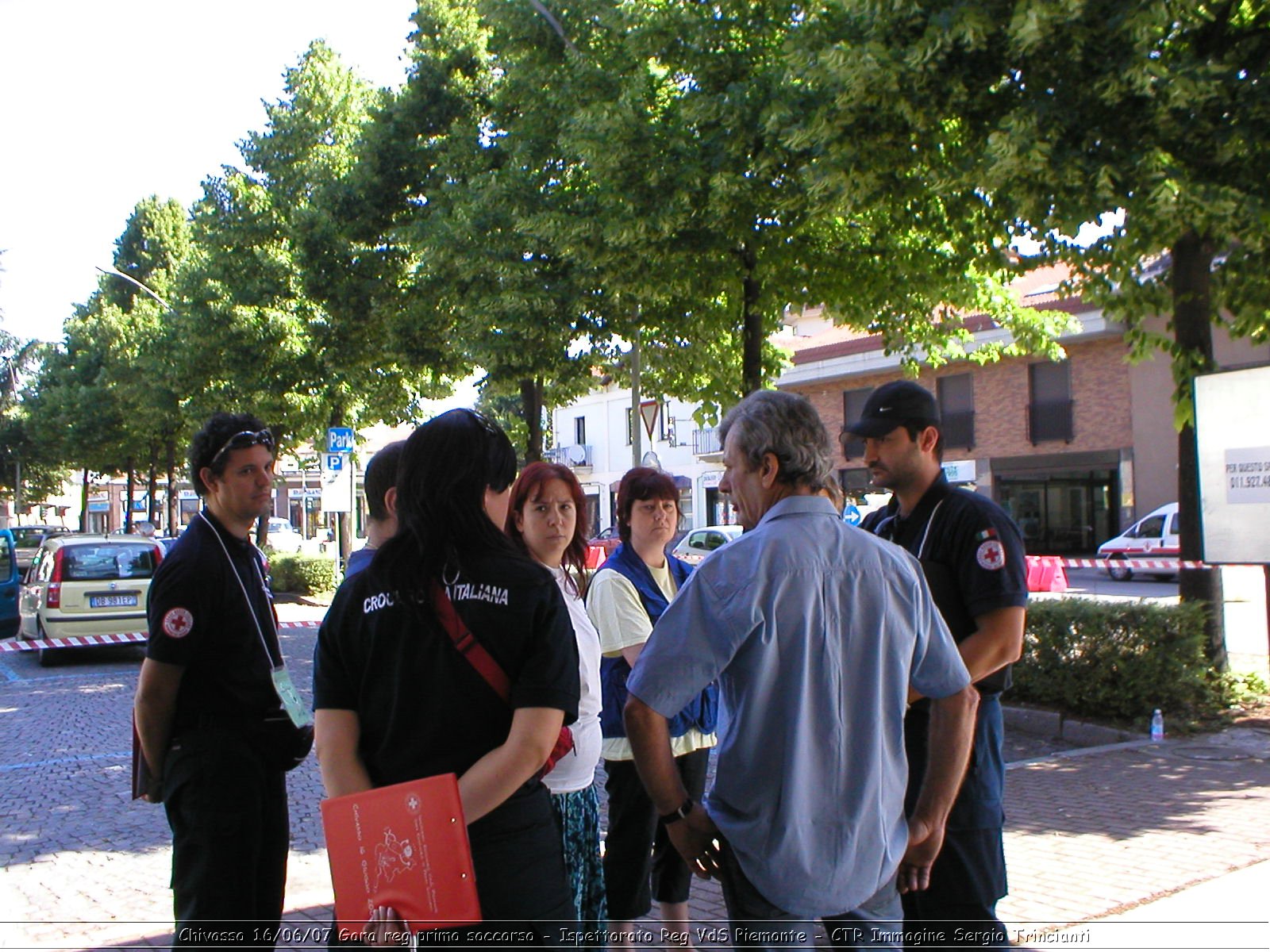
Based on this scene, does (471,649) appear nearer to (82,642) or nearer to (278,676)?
(278,676)

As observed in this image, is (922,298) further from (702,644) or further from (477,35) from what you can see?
(702,644)

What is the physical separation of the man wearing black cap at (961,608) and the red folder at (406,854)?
1402 millimetres

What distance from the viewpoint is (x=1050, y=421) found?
34812 mm

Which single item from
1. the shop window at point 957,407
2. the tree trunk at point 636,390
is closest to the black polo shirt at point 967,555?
the tree trunk at point 636,390

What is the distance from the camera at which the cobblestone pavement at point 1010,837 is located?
4.86m

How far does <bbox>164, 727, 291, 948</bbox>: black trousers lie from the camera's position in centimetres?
304

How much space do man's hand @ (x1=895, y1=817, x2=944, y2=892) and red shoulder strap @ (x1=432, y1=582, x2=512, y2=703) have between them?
3.41 ft

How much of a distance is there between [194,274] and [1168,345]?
66.7 feet

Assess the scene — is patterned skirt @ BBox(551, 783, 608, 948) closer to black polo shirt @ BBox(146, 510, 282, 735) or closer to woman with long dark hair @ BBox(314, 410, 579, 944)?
woman with long dark hair @ BBox(314, 410, 579, 944)

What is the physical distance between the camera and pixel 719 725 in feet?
8.41

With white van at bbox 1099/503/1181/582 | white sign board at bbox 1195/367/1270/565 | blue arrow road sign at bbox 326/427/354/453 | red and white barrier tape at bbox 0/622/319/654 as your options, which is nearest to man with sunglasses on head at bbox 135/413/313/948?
white sign board at bbox 1195/367/1270/565

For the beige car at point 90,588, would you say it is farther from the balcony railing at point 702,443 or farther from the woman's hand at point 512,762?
the balcony railing at point 702,443

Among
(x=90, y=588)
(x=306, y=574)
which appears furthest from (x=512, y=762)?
(x=306, y=574)

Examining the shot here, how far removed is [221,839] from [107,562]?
12976mm
